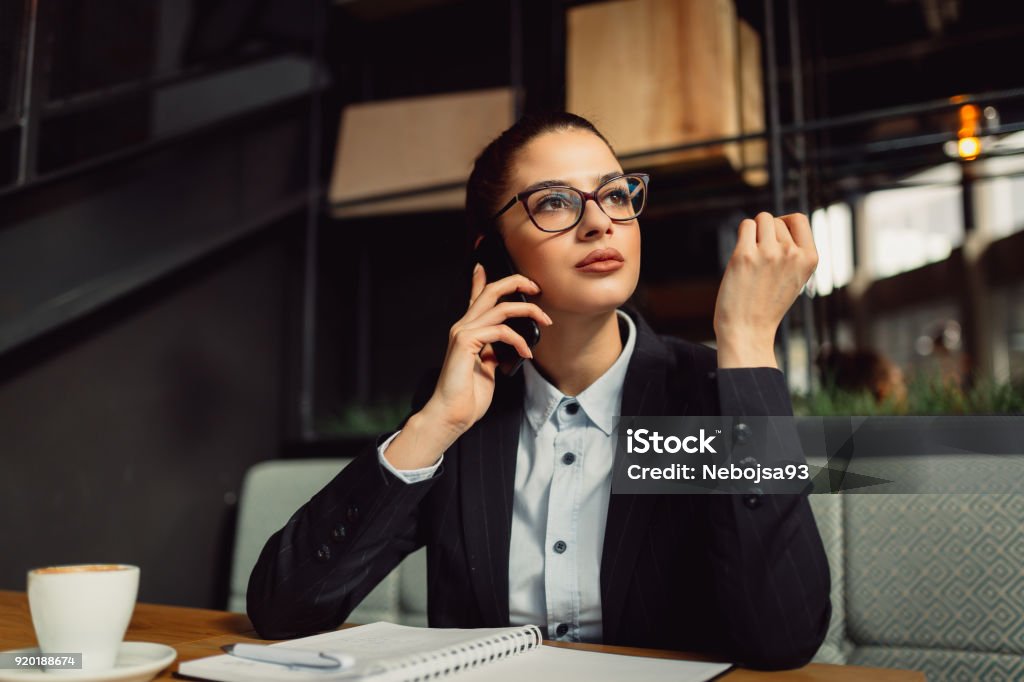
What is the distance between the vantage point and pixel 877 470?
5.27 ft

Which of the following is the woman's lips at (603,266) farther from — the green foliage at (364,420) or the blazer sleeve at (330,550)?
the green foliage at (364,420)

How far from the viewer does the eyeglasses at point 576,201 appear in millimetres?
1286

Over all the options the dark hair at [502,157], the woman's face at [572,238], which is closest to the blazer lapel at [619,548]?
the woman's face at [572,238]

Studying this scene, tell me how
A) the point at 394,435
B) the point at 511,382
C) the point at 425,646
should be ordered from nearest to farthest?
1. the point at 425,646
2. the point at 394,435
3. the point at 511,382

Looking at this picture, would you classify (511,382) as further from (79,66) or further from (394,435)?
(79,66)

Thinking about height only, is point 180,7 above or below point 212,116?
above

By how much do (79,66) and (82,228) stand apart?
1.66 feet

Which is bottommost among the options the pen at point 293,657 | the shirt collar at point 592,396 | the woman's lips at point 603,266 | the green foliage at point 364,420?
the pen at point 293,657

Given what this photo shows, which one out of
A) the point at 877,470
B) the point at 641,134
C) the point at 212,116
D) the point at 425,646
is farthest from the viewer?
the point at 212,116

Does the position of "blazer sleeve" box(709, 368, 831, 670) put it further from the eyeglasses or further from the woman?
the eyeglasses

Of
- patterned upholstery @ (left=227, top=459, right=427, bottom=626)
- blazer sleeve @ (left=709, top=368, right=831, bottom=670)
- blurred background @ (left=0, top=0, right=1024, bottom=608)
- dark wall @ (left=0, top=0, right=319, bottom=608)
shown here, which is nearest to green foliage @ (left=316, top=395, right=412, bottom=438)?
blurred background @ (left=0, top=0, right=1024, bottom=608)

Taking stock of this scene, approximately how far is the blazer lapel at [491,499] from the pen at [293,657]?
0.44 meters

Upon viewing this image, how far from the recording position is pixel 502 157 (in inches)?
57.2

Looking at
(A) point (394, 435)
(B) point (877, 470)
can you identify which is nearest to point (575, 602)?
(A) point (394, 435)
